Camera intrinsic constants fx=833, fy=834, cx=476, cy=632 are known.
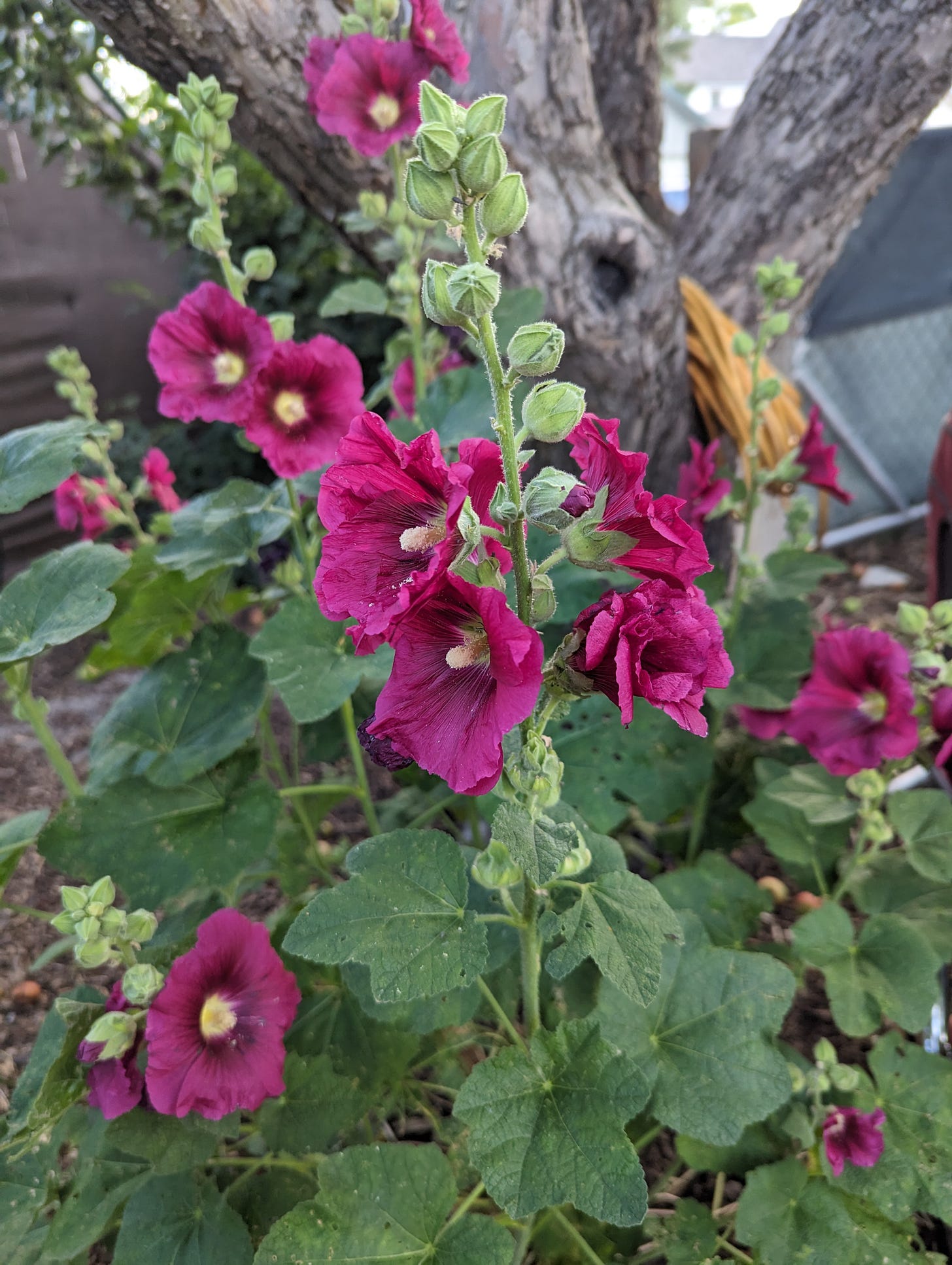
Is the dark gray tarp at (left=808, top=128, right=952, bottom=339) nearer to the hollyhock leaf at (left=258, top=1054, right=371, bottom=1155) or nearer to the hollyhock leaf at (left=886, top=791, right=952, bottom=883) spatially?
the hollyhock leaf at (left=886, top=791, right=952, bottom=883)

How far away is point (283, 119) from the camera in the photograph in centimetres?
151

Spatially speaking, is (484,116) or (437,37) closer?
(484,116)

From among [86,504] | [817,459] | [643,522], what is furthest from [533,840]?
[86,504]

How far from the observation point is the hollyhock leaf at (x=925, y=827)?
3.72 feet

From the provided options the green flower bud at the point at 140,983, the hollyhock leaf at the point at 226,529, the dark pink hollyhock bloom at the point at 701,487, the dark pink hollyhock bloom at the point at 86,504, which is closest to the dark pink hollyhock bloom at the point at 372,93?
the hollyhock leaf at the point at 226,529

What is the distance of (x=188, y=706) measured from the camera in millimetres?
1230

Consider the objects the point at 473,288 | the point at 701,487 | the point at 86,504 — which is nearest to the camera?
the point at 473,288

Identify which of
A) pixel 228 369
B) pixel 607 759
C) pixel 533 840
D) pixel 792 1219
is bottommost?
pixel 792 1219

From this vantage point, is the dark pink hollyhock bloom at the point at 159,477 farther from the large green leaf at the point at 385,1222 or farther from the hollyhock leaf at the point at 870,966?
the hollyhock leaf at the point at 870,966

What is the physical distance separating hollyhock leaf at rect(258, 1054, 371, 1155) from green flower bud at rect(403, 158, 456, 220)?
36.6 inches

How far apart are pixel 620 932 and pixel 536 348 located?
48 cm

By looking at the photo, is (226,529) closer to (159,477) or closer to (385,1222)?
(159,477)

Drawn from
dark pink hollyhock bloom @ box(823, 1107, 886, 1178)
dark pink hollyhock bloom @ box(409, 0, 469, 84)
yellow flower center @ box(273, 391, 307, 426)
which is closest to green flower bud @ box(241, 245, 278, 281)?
yellow flower center @ box(273, 391, 307, 426)

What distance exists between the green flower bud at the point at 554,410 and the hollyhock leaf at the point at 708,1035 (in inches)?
26.4
